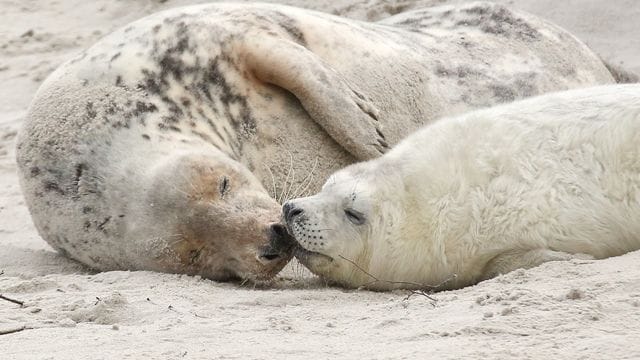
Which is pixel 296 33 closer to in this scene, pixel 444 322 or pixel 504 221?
pixel 504 221

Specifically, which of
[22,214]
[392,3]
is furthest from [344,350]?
[392,3]

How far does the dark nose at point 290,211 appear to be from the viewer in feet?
14.0

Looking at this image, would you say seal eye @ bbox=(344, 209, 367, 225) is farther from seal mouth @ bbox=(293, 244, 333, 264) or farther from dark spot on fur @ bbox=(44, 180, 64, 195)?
dark spot on fur @ bbox=(44, 180, 64, 195)

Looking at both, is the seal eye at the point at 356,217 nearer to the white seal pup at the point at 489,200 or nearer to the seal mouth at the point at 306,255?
the white seal pup at the point at 489,200

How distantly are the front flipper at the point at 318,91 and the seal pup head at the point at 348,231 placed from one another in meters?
1.08

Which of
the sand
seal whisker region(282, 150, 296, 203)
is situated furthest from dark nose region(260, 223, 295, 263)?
seal whisker region(282, 150, 296, 203)

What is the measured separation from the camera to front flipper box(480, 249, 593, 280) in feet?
12.6

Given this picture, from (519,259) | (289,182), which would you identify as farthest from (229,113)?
(519,259)

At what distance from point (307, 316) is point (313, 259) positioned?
2.10 feet

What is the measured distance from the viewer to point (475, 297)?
3555mm

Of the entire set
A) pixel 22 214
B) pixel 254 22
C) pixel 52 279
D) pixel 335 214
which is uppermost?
pixel 254 22

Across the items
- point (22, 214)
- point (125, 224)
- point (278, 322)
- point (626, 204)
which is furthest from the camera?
point (22, 214)

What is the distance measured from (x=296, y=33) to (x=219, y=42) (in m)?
0.46

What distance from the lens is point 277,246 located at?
175 inches
